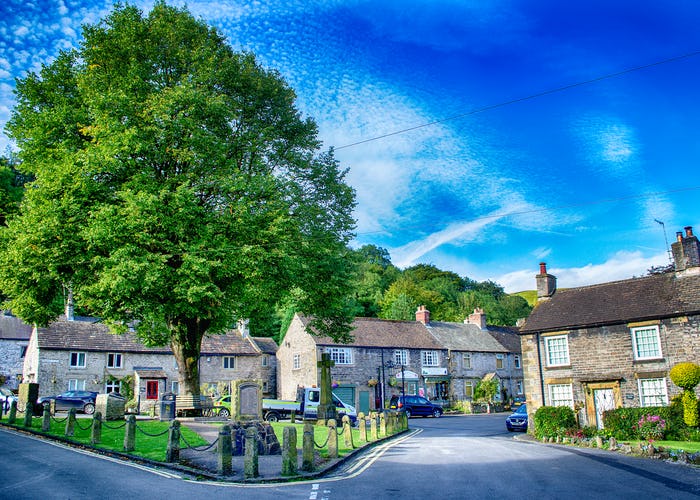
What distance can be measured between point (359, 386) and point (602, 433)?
28.9 m

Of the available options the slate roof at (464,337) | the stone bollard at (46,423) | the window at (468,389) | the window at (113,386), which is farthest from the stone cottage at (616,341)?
the window at (113,386)

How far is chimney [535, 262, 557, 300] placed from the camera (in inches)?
1369

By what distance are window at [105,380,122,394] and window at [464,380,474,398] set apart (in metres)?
33.5

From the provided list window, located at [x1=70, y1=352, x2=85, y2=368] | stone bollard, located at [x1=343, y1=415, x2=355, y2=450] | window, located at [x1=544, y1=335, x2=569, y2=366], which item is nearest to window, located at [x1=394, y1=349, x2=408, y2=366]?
window, located at [x1=544, y1=335, x2=569, y2=366]

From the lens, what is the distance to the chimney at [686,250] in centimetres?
2902

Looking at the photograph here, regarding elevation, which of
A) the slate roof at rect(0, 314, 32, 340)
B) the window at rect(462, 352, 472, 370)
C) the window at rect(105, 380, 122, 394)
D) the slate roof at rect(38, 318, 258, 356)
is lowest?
the window at rect(105, 380, 122, 394)

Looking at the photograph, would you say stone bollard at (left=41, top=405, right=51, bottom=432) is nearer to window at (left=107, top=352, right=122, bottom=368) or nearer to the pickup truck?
the pickup truck

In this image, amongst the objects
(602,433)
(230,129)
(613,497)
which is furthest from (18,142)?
(602,433)

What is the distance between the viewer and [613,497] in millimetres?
10930

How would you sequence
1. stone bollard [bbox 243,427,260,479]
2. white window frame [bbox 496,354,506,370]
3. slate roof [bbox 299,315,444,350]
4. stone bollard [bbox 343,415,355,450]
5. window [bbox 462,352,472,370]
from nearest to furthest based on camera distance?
1. stone bollard [bbox 243,427,260,479]
2. stone bollard [bbox 343,415,355,450]
3. slate roof [bbox 299,315,444,350]
4. window [bbox 462,352,472,370]
5. white window frame [bbox 496,354,506,370]

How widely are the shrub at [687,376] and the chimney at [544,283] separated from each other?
10.0 meters

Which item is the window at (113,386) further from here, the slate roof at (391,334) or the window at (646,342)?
the window at (646,342)

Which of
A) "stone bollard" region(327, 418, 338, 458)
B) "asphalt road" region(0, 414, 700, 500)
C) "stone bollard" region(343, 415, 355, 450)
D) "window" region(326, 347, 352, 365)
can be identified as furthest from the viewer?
"window" region(326, 347, 352, 365)

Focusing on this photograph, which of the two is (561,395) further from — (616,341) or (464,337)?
(464,337)
